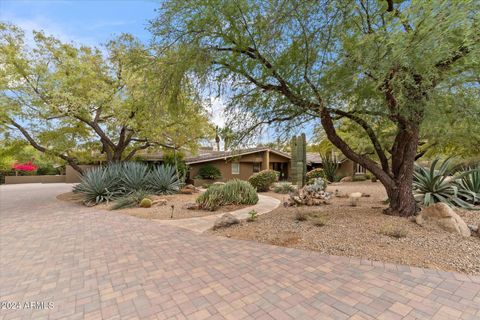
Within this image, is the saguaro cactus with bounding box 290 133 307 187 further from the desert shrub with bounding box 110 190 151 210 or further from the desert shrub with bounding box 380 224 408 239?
the desert shrub with bounding box 110 190 151 210

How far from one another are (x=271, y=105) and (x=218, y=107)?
141cm

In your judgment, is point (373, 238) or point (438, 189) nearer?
point (373, 238)

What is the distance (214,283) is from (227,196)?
20.7 feet

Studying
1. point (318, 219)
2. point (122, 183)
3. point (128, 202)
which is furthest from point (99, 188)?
point (318, 219)

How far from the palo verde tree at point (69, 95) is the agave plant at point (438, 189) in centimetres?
806

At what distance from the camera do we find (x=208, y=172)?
20.8 meters

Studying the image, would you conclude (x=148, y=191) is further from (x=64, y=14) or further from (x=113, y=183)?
(x=64, y=14)

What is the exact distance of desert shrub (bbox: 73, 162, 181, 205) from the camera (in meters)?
11.3

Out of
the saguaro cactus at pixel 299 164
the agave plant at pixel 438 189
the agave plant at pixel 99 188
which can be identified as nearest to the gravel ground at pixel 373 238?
the agave plant at pixel 438 189

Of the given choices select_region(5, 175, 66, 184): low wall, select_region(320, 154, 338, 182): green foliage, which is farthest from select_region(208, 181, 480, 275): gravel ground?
select_region(5, 175, 66, 184): low wall

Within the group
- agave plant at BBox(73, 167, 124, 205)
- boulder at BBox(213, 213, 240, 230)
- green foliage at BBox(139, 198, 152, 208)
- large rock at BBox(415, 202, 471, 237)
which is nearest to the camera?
large rock at BBox(415, 202, 471, 237)

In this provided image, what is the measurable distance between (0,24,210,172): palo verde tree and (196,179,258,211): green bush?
3.19 m

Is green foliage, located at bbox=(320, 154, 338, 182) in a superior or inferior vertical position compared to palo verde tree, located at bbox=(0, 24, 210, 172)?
inferior

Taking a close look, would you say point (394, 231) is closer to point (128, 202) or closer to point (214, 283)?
point (214, 283)
